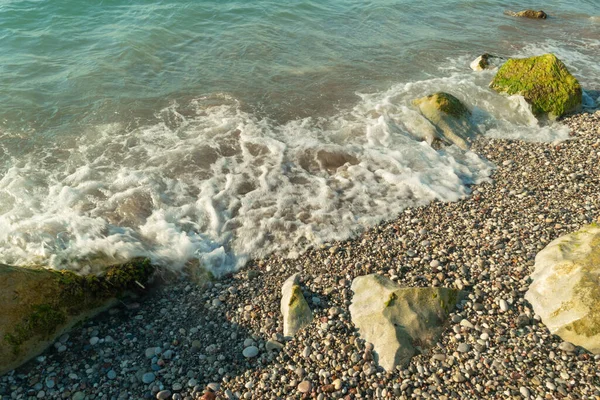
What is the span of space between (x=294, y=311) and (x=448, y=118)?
8710 millimetres

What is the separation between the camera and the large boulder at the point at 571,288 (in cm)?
575

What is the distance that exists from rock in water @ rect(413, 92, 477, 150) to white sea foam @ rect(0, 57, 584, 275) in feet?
1.20

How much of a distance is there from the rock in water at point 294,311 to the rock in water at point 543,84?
10794 mm

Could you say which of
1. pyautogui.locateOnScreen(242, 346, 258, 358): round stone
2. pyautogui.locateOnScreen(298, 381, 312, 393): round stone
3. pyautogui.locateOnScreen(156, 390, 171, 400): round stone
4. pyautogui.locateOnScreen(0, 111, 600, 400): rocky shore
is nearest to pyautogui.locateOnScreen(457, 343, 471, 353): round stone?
pyautogui.locateOnScreen(0, 111, 600, 400): rocky shore

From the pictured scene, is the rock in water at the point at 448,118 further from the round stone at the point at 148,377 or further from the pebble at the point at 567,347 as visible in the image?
the round stone at the point at 148,377

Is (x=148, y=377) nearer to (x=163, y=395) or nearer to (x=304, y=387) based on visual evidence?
(x=163, y=395)

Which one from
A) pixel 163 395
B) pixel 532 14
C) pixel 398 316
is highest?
pixel 532 14

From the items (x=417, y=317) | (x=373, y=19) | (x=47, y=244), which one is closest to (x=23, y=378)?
(x=47, y=244)

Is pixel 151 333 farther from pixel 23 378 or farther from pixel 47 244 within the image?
pixel 47 244

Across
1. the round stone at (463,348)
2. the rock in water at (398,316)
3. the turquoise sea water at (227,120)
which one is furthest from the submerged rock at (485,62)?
the round stone at (463,348)

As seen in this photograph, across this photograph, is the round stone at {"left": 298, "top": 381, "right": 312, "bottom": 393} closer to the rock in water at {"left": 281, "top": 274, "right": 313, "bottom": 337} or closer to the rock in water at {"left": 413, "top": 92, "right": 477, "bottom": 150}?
the rock in water at {"left": 281, "top": 274, "right": 313, "bottom": 337}

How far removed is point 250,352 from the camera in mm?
6219

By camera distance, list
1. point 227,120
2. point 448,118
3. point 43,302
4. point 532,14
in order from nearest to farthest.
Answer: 1. point 43,302
2. point 448,118
3. point 227,120
4. point 532,14

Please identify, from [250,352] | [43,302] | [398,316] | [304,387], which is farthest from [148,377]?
[398,316]
